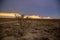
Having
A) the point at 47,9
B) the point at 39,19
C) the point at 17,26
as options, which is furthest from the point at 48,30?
the point at 17,26

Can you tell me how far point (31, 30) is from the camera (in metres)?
1.72

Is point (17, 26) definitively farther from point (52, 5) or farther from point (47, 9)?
point (52, 5)

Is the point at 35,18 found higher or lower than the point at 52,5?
lower

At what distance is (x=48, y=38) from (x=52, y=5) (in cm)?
57

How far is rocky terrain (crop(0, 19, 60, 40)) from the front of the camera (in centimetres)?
165

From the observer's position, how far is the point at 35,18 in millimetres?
1702

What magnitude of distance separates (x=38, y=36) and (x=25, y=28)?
25 cm

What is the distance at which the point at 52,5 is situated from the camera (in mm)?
1802

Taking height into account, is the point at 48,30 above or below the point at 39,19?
below

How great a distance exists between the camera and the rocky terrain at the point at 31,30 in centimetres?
165

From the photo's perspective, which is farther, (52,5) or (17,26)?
(52,5)

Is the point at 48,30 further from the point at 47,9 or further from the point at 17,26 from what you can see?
the point at 17,26

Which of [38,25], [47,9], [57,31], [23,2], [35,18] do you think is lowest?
[57,31]

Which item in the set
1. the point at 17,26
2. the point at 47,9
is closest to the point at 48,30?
the point at 47,9
